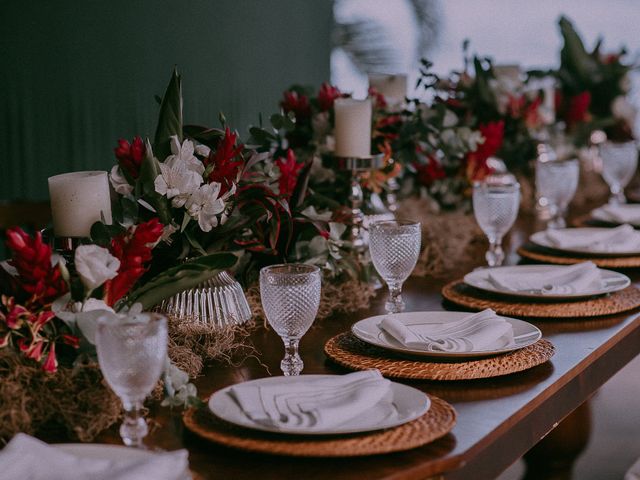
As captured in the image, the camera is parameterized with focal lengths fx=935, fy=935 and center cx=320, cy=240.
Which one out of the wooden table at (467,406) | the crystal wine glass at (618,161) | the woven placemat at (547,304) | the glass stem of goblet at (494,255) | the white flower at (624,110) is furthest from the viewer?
the white flower at (624,110)

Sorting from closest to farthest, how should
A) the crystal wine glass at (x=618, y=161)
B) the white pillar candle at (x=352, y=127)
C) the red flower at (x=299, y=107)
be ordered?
the white pillar candle at (x=352, y=127), the red flower at (x=299, y=107), the crystal wine glass at (x=618, y=161)

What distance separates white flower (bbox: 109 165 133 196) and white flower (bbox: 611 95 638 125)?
226cm

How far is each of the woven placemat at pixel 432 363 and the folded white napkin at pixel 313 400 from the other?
0.47 ft

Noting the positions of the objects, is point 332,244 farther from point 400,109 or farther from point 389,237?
point 400,109

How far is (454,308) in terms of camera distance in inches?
64.8

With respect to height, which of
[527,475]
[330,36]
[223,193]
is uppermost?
[330,36]

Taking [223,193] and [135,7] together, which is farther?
[135,7]

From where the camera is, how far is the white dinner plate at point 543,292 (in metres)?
1.62

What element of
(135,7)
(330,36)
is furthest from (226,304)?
(330,36)

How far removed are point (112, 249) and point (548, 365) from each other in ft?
2.03

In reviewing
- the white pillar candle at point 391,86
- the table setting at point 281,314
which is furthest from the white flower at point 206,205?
the white pillar candle at point 391,86

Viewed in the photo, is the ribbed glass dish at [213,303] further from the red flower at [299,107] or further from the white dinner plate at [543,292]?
the red flower at [299,107]

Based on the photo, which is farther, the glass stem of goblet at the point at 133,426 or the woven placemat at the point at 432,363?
the woven placemat at the point at 432,363

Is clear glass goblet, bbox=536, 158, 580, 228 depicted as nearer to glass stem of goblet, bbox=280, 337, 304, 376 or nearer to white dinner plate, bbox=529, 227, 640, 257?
white dinner plate, bbox=529, 227, 640, 257
